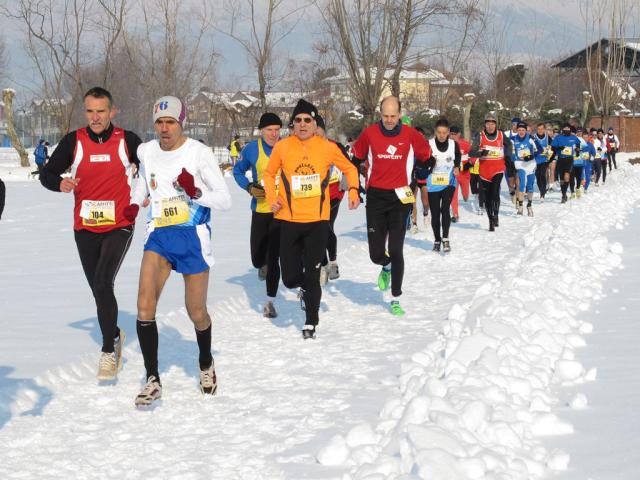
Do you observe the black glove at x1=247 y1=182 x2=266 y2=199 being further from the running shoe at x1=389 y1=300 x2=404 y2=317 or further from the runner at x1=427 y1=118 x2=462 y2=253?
the runner at x1=427 y1=118 x2=462 y2=253

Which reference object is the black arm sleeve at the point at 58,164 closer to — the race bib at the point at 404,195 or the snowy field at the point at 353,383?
the snowy field at the point at 353,383

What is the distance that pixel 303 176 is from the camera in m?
7.05

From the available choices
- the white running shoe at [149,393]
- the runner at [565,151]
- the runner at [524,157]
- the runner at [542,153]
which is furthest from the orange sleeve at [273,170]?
the runner at [565,151]

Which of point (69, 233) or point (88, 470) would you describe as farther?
point (69, 233)

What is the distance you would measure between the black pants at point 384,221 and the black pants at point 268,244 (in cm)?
86

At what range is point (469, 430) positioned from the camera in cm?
411

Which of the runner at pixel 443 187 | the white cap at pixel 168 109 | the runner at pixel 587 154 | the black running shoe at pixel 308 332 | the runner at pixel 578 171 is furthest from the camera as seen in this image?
the runner at pixel 587 154

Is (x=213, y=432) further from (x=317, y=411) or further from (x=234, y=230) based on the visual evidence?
(x=234, y=230)

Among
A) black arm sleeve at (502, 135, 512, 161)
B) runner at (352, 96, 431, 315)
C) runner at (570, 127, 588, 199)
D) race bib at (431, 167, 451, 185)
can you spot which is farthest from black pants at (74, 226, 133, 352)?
runner at (570, 127, 588, 199)

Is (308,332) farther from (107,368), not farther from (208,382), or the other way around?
(107,368)

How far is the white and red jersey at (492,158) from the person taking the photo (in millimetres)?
15016

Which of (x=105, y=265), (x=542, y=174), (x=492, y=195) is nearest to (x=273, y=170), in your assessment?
(x=105, y=265)

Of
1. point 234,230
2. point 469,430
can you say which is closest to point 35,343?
point 469,430

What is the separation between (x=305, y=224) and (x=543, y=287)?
7.98 feet
